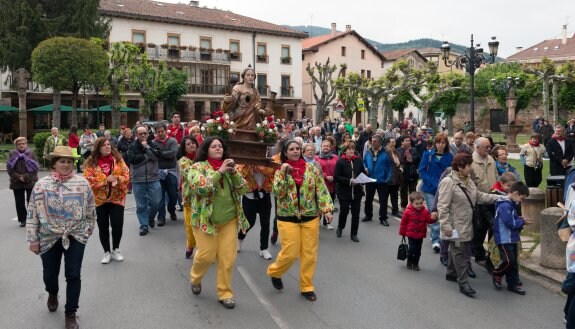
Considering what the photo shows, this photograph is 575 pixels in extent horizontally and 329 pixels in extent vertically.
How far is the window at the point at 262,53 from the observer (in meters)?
54.8

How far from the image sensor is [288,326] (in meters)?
5.28

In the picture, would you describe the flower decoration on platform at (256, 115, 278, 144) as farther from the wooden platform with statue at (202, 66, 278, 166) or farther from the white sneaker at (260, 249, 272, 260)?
the white sneaker at (260, 249, 272, 260)

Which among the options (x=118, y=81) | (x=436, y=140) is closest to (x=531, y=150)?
(x=436, y=140)

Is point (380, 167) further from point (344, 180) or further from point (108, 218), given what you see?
point (108, 218)

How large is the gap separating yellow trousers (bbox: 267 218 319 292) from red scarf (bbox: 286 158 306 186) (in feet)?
1.60

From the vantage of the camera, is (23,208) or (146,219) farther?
(23,208)

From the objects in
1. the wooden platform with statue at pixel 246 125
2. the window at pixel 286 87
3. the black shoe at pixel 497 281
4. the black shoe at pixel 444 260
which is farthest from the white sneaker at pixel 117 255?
the window at pixel 286 87

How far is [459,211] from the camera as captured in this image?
651 cm

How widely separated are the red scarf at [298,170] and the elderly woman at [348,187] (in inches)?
124

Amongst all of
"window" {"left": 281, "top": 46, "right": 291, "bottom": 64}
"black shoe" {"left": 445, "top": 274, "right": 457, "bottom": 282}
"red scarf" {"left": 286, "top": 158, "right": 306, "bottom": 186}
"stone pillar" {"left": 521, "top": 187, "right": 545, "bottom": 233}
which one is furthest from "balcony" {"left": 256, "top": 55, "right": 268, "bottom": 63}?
"red scarf" {"left": 286, "top": 158, "right": 306, "bottom": 186}

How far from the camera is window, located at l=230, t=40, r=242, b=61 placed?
2088 inches

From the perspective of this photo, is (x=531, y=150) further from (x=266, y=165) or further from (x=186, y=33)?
(x=186, y=33)

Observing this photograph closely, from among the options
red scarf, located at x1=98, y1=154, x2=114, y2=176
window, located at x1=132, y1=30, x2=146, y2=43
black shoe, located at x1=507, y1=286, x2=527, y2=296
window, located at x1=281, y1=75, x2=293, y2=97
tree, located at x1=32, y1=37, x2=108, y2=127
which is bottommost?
black shoe, located at x1=507, y1=286, x2=527, y2=296

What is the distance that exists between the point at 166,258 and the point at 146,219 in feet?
6.36
